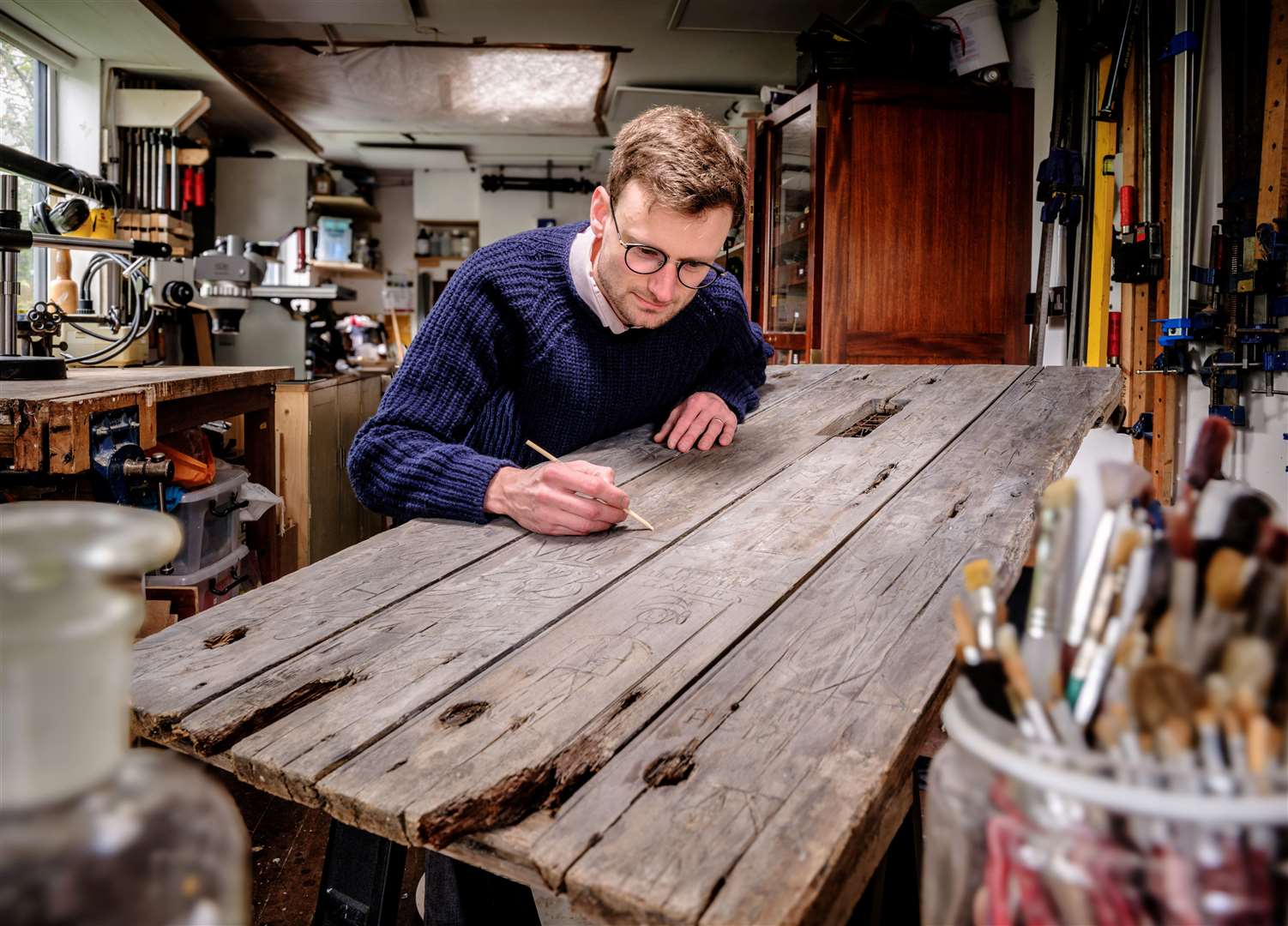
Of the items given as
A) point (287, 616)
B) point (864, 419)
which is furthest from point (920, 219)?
point (287, 616)

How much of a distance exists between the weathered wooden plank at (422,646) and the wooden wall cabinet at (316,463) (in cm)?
283

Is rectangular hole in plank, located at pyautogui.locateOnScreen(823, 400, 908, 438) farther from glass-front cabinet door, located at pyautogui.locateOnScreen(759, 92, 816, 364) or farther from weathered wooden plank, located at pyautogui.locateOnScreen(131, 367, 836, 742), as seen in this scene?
glass-front cabinet door, located at pyautogui.locateOnScreen(759, 92, 816, 364)

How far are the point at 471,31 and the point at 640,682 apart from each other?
499cm

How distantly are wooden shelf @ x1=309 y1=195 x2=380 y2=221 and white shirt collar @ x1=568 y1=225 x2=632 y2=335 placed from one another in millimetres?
5974

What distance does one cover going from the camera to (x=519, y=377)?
1941 millimetres

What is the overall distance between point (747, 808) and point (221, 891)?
408 mm

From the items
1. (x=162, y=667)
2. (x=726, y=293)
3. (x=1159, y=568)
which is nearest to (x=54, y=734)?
(x=1159, y=568)

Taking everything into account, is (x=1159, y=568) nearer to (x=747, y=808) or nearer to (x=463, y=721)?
(x=747, y=808)

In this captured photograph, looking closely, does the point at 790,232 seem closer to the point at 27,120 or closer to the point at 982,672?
the point at 27,120

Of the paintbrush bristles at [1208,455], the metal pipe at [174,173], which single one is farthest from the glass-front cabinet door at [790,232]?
the paintbrush bristles at [1208,455]

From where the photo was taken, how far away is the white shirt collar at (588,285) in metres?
1.86

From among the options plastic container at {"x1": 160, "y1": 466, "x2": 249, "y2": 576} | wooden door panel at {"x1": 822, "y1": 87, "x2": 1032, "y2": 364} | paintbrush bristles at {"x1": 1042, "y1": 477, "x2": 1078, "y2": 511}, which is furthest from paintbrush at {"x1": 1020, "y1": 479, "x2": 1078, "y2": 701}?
wooden door panel at {"x1": 822, "y1": 87, "x2": 1032, "y2": 364}

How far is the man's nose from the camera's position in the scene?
5.64 ft

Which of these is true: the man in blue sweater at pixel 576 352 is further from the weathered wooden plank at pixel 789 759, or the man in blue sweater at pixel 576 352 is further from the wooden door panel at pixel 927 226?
the wooden door panel at pixel 927 226
